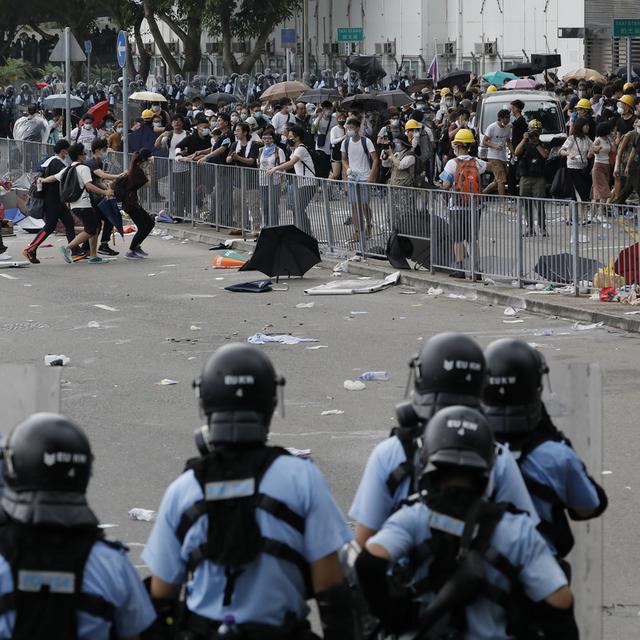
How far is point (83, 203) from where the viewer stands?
830 inches

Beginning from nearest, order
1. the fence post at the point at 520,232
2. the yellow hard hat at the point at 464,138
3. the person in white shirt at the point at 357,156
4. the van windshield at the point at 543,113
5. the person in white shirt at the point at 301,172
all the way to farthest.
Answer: the fence post at the point at 520,232 < the yellow hard hat at the point at 464,138 < the person in white shirt at the point at 301,172 < the person in white shirt at the point at 357,156 < the van windshield at the point at 543,113

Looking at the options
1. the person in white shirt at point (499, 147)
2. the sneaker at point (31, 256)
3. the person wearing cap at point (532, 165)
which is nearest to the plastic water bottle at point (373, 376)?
the sneaker at point (31, 256)

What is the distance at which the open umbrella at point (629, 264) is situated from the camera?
15867 millimetres

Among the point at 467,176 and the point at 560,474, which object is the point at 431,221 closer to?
the point at 467,176

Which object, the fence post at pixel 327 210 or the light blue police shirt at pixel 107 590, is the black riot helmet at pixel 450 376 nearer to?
the light blue police shirt at pixel 107 590

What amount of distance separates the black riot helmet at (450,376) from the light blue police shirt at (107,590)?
1116 mm

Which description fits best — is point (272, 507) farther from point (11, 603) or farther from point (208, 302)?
point (208, 302)

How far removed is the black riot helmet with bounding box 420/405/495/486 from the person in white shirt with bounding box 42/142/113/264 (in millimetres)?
17172

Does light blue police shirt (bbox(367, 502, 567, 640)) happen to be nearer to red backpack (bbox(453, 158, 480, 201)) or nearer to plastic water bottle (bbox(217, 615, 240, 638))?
plastic water bottle (bbox(217, 615, 240, 638))

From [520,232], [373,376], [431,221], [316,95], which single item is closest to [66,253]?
[431,221]

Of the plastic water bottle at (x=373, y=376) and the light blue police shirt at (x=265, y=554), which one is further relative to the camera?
the plastic water bottle at (x=373, y=376)

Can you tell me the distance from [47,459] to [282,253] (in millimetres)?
15659

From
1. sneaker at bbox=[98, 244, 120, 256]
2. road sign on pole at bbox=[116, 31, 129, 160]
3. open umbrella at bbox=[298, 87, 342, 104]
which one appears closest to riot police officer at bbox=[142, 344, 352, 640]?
sneaker at bbox=[98, 244, 120, 256]

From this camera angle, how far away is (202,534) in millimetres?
4117
